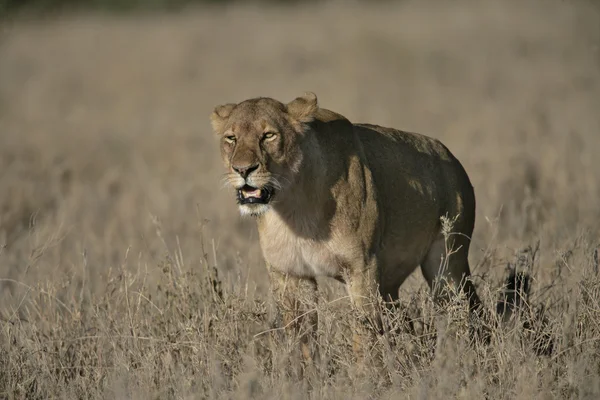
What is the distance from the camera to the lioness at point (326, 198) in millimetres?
5527

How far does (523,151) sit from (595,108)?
3550mm

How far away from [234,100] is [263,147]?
12.6m

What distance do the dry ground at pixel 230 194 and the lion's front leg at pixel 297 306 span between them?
143 mm

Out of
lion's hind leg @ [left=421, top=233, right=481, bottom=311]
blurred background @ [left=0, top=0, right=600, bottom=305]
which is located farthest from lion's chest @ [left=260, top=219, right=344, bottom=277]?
lion's hind leg @ [left=421, top=233, right=481, bottom=311]

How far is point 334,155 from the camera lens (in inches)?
228

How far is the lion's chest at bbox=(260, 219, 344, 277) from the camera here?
569cm

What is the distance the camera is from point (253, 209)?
5.45 m

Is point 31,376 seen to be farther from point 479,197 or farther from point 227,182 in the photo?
point 479,197

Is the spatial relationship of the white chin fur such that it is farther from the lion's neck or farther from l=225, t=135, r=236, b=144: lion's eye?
l=225, t=135, r=236, b=144: lion's eye

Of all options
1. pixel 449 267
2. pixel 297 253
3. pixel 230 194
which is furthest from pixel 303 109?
pixel 230 194

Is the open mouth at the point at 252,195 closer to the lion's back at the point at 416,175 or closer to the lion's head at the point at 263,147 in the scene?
the lion's head at the point at 263,147

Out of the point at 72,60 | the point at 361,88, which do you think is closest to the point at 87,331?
the point at 361,88

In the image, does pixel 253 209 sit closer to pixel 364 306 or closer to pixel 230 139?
pixel 230 139

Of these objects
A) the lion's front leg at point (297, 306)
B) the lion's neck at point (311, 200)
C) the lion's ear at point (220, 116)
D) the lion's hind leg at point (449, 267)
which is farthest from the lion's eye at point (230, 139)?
the lion's hind leg at point (449, 267)
